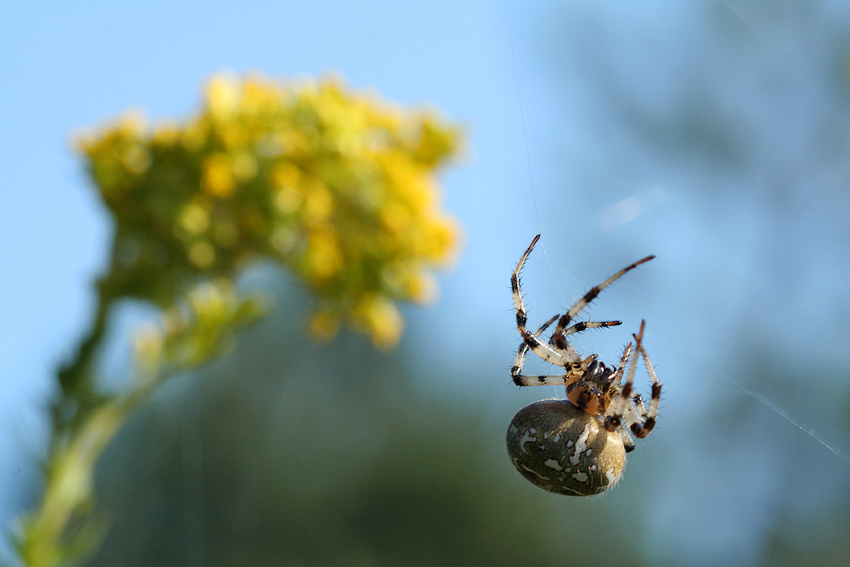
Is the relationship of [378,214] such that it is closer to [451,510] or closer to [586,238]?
[586,238]

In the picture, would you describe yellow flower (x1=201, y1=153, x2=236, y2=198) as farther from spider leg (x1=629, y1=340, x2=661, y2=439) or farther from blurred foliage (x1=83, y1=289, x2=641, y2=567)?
blurred foliage (x1=83, y1=289, x2=641, y2=567)

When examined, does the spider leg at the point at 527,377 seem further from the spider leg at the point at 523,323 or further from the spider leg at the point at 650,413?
the spider leg at the point at 650,413

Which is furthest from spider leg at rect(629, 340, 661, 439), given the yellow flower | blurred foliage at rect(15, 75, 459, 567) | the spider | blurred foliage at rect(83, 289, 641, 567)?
blurred foliage at rect(83, 289, 641, 567)

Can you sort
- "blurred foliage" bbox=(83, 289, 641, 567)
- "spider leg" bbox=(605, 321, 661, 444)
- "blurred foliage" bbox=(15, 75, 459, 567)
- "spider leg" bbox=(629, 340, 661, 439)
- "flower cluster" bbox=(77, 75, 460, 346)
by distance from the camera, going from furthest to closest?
"blurred foliage" bbox=(83, 289, 641, 567) < "spider leg" bbox=(629, 340, 661, 439) < "spider leg" bbox=(605, 321, 661, 444) < "flower cluster" bbox=(77, 75, 460, 346) < "blurred foliage" bbox=(15, 75, 459, 567)

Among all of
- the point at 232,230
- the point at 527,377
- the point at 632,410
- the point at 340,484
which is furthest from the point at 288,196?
the point at 340,484

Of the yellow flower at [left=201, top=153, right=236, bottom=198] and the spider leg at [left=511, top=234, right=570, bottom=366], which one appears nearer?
the yellow flower at [left=201, top=153, right=236, bottom=198]

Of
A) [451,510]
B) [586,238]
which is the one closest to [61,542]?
[586,238]

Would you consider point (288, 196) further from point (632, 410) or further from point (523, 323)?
point (632, 410)
